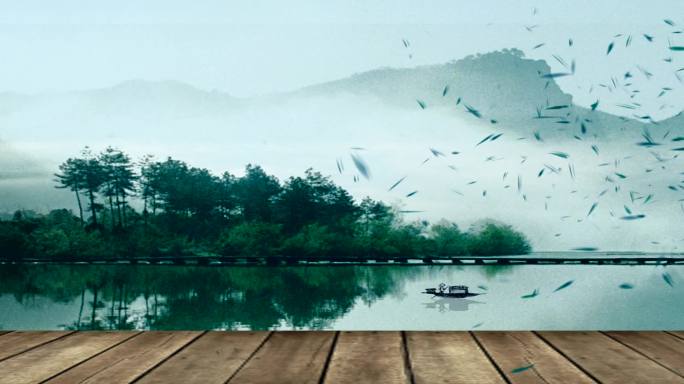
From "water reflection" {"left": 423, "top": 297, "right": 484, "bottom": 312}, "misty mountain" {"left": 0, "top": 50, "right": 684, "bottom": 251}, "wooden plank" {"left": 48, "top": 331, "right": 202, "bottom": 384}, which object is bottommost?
"water reflection" {"left": 423, "top": 297, "right": 484, "bottom": 312}

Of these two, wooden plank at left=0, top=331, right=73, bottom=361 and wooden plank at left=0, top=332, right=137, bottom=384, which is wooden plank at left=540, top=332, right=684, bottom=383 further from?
wooden plank at left=0, top=331, right=73, bottom=361

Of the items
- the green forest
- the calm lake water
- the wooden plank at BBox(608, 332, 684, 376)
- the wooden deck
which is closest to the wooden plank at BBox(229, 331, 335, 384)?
the wooden deck

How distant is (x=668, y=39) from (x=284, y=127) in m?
2.53

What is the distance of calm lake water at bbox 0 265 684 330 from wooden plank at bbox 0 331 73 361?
1.84 m

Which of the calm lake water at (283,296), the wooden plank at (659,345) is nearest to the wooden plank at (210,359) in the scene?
the wooden plank at (659,345)

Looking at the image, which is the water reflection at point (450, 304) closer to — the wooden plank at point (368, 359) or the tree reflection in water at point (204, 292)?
the tree reflection in water at point (204, 292)

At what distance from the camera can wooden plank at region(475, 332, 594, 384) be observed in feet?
6.23

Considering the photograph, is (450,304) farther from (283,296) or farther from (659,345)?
(659,345)

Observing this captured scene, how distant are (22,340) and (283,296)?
284 centimetres

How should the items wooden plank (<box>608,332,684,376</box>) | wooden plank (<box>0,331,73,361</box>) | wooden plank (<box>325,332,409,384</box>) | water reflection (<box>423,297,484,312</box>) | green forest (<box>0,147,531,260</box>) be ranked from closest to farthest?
wooden plank (<box>325,332,409,384</box>) → wooden plank (<box>608,332,684,376</box>) → wooden plank (<box>0,331,73,361</box>) → green forest (<box>0,147,531,260</box>) → water reflection (<box>423,297,484,312</box>)

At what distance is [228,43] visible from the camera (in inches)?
179

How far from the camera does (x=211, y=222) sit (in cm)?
465

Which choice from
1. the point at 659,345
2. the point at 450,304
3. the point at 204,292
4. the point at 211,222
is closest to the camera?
the point at 659,345

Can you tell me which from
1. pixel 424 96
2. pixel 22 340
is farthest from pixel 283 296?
pixel 22 340
